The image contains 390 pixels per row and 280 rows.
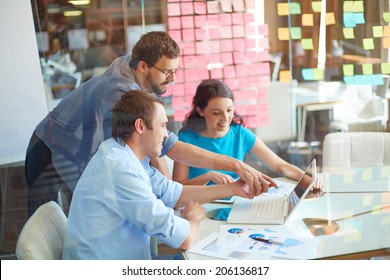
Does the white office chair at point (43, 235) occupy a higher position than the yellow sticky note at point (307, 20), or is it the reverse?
the yellow sticky note at point (307, 20)

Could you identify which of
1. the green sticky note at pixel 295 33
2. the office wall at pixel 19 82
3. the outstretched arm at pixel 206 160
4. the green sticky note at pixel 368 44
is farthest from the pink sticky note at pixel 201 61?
the green sticky note at pixel 368 44

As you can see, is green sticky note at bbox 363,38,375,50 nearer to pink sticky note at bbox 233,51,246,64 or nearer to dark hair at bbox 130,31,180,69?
pink sticky note at bbox 233,51,246,64

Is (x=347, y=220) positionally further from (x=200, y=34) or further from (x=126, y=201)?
(x=200, y=34)

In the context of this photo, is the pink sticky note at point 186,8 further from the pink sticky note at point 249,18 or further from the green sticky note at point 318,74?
the green sticky note at point 318,74

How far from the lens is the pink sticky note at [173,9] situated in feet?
7.34

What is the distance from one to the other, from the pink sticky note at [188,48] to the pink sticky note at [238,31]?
212 millimetres

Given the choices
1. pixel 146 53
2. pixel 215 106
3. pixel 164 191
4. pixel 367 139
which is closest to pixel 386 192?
pixel 367 139

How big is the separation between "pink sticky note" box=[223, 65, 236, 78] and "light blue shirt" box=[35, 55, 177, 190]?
0.41 m

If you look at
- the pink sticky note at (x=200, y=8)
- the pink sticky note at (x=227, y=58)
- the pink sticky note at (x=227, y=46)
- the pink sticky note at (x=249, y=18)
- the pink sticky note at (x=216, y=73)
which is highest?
the pink sticky note at (x=200, y=8)

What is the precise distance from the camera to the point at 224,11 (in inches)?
90.9

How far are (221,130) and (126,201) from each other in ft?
2.32

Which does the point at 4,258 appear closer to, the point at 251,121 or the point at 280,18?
the point at 251,121

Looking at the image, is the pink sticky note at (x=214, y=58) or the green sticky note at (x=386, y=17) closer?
the pink sticky note at (x=214, y=58)
